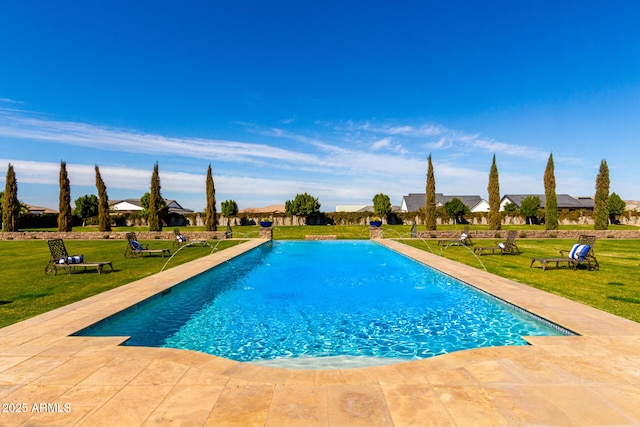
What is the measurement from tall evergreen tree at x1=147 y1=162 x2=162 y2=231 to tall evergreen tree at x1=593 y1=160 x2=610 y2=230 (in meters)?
38.7

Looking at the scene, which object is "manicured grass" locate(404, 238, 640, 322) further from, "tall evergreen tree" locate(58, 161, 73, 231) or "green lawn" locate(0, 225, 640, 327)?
"tall evergreen tree" locate(58, 161, 73, 231)

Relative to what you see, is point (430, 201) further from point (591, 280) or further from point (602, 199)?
point (591, 280)

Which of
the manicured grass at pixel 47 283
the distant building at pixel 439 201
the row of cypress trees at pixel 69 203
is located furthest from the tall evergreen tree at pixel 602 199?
the distant building at pixel 439 201

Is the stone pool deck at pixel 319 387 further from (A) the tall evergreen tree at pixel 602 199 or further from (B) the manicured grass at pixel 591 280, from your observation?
(A) the tall evergreen tree at pixel 602 199

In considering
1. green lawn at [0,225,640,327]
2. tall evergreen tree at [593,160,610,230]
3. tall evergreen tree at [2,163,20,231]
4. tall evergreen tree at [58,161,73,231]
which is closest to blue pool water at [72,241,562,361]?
green lawn at [0,225,640,327]

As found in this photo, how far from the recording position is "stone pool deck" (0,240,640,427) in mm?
3102

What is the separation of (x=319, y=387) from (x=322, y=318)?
13.5 ft

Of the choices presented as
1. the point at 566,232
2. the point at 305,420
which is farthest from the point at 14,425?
the point at 566,232

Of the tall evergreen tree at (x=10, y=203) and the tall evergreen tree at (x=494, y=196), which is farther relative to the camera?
the tall evergreen tree at (x=494, y=196)

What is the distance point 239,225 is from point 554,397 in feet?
151

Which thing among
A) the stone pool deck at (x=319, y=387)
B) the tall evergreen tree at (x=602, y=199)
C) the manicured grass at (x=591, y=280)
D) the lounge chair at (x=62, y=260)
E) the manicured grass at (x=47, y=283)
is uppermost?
the tall evergreen tree at (x=602, y=199)

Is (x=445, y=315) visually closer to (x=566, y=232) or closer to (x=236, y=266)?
(x=236, y=266)

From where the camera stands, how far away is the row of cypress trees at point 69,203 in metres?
29.3

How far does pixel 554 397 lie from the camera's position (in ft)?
11.4
